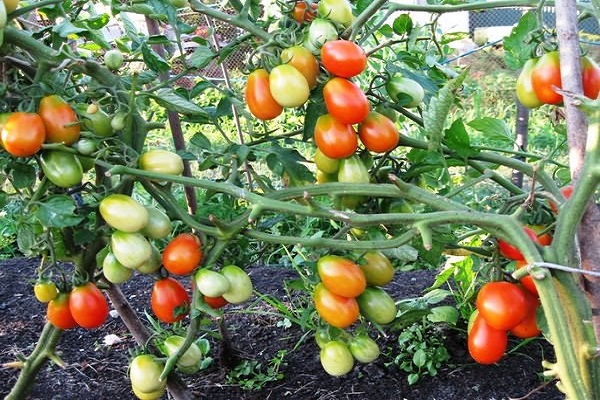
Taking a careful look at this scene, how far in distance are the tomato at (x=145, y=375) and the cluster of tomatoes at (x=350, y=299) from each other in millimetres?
319

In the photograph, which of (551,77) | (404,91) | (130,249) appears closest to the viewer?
(551,77)

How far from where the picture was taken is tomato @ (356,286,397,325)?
1102 millimetres

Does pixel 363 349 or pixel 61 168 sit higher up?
pixel 61 168

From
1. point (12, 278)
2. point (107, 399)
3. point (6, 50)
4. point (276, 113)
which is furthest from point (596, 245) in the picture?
point (12, 278)

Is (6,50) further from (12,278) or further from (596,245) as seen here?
(12,278)

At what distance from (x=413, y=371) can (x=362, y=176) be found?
960mm

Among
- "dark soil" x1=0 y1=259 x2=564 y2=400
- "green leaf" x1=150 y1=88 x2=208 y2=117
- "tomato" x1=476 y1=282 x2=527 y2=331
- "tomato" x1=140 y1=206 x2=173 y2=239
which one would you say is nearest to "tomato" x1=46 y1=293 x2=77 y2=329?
"tomato" x1=140 y1=206 x2=173 y2=239

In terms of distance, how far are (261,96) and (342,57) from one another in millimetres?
154

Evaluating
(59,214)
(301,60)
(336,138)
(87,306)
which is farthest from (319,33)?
(87,306)

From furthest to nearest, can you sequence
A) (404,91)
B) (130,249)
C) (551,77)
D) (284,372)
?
1. (284,372)
2. (404,91)
3. (130,249)
4. (551,77)

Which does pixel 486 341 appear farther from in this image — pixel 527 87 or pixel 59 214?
pixel 59 214

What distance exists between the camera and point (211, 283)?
1.07 metres

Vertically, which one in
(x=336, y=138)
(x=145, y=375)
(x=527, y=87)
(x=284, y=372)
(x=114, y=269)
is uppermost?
(x=527, y=87)

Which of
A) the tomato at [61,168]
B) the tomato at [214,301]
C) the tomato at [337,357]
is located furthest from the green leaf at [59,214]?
the tomato at [337,357]
